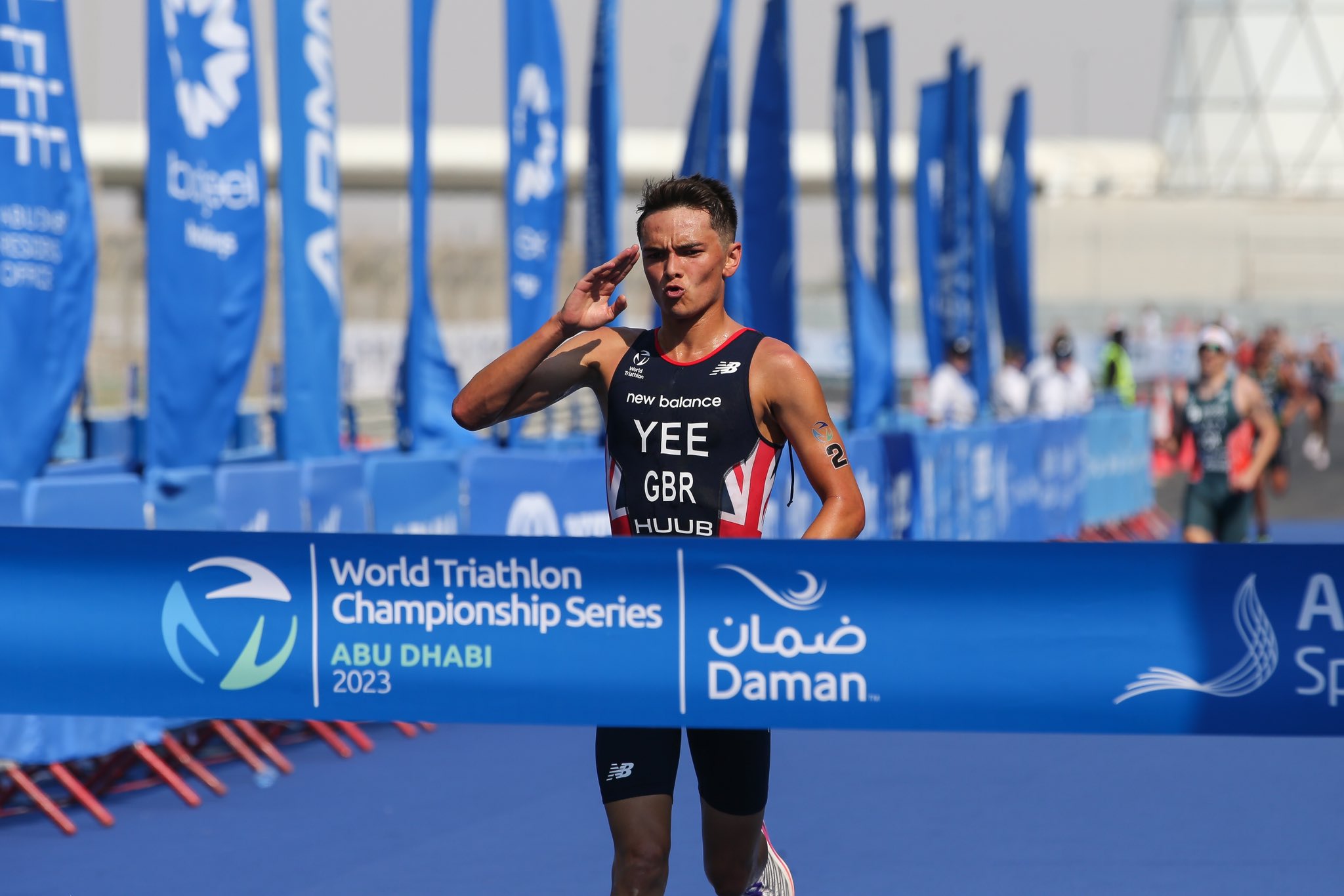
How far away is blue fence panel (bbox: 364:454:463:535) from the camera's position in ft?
33.1

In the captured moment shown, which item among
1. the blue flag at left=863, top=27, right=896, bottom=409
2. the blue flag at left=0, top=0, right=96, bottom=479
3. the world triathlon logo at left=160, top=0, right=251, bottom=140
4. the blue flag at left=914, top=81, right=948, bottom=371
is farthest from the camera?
the blue flag at left=914, top=81, right=948, bottom=371

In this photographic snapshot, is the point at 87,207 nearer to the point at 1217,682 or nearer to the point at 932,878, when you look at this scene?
the point at 932,878

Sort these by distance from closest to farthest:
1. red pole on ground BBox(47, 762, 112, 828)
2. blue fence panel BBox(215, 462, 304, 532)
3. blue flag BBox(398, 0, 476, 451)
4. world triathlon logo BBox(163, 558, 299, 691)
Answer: world triathlon logo BBox(163, 558, 299, 691) → red pole on ground BBox(47, 762, 112, 828) → blue fence panel BBox(215, 462, 304, 532) → blue flag BBox(398, 0, 476, 451)

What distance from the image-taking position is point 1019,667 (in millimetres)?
4844

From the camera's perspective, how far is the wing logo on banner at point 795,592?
15.8 ft

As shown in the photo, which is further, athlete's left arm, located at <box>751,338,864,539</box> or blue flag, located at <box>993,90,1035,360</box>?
blue flag, located at <box>993,90,1035,360</box>

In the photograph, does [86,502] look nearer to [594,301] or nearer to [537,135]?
[594,301]

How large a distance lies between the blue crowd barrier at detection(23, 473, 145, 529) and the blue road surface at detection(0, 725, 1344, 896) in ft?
4.27

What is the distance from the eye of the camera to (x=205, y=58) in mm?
9328

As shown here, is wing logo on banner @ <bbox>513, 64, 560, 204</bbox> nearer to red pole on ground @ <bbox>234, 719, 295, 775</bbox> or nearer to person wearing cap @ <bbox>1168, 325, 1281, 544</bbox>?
person wearing cap @ <bbox>1168, 325, 1281, 544</bbox>

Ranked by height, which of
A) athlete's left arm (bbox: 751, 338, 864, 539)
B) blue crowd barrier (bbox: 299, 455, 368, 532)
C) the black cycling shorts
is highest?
athlete's left arm (bbox: 751, 338, 864, 539)

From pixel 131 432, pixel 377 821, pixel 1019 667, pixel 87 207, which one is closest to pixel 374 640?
pixel 1019 667

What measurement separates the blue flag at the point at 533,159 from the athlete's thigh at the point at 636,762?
26.0 feet

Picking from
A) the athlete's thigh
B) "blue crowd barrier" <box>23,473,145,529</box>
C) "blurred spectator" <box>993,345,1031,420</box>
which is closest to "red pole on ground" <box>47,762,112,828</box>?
"blue crowd barrier" <box>23,473,145,529</box>
